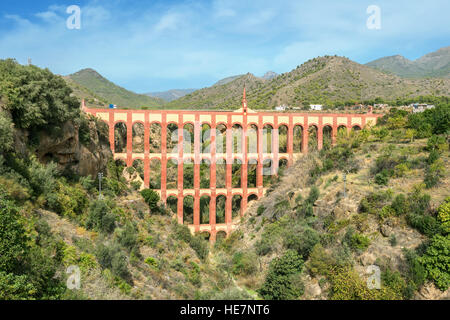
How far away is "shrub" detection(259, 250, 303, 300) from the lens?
19.0m

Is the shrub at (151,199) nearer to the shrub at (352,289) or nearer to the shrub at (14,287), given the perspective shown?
the shrub at (352,289)

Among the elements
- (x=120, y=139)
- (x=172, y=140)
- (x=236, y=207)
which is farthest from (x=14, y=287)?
(x=172, y=140)

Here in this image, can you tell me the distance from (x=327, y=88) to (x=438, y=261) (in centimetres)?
6154

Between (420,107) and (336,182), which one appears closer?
(336,182)

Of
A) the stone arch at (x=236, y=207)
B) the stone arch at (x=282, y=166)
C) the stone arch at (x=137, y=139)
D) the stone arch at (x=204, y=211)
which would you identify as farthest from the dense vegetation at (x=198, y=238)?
the stone arch at (x=137, y=139)

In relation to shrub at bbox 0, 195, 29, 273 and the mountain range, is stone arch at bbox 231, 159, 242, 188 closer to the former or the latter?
the mountain range

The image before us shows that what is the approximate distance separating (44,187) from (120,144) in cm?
2400

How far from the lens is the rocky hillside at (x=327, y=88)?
68.7m

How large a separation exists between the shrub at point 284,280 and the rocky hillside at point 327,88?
4741 cm

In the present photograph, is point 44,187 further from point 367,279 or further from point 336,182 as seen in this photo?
point 336,182
